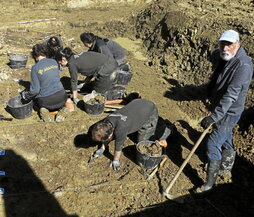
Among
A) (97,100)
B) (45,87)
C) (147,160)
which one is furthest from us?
(97,100)

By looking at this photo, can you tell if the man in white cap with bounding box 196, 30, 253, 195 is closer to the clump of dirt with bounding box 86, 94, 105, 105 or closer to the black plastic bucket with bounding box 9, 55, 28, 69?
the clump of dirt with bounding box 86, 94, 105, 105

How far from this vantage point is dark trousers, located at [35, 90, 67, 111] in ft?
19.7

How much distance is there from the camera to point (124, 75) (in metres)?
7.58

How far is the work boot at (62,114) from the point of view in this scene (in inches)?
242

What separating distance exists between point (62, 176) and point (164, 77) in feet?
15.7

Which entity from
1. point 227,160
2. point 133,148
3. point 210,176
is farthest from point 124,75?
point 210,176

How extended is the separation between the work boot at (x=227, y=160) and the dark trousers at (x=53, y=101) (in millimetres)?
3478

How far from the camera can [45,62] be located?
5.76 meters

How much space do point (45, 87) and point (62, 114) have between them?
2.35 feet

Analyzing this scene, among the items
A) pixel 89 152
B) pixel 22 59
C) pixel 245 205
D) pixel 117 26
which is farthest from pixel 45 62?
pixel 117 26

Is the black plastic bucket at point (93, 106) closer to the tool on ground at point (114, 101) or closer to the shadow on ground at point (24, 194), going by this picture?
the tool on ground at point (114, 101)

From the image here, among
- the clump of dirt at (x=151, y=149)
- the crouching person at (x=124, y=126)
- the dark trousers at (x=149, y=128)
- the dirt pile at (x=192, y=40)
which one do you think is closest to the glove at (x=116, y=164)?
the crouching person at (x=124, y=126)

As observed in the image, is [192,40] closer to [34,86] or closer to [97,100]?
[97,100]

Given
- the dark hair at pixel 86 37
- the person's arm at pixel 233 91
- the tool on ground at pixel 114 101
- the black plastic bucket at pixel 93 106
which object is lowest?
the tool on ground at pixel 114 101
